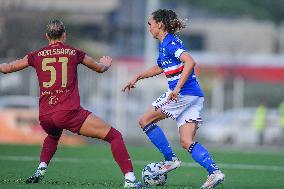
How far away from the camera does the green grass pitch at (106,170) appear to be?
1279cm

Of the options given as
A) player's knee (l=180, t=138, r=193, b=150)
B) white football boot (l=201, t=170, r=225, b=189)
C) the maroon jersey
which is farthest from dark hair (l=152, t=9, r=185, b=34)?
white football boot (l=201, t=170, r=225, b=189)

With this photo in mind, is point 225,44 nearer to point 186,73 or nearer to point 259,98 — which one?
point 259,98

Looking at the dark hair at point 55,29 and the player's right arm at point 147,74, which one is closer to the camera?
the dark hair at point 55,29

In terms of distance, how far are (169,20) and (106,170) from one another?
13.9ft

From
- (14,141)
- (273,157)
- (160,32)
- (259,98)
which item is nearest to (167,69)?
(160,32)

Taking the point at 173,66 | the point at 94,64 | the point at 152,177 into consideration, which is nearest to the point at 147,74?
the point at 173,66

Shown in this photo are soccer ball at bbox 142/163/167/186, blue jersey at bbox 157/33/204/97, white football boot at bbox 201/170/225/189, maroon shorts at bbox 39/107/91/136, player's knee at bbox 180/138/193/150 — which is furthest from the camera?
soccer ball at bbox 142/163/167/186

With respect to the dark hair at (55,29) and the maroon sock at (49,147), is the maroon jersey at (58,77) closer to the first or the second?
the dark hair at (55,29)

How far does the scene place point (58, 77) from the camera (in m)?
11.7

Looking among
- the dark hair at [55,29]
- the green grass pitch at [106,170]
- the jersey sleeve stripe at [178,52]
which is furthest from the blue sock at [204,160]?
the dark hair at [55,29]

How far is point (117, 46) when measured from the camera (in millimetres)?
64500

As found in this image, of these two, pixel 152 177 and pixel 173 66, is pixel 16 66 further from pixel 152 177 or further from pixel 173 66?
pixel 152 177

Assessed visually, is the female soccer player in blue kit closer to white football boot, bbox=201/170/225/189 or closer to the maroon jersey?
white football boot, bbox=201/170/225/189

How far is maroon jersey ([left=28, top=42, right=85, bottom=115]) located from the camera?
1167cm
